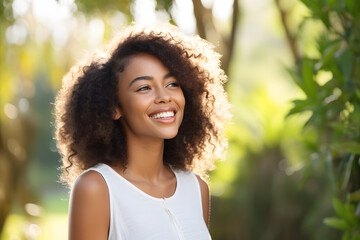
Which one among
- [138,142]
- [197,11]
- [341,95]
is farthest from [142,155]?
[197,11]

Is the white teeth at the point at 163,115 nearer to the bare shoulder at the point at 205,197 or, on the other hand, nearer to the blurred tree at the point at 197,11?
the bare shoulder at the point at 205,197

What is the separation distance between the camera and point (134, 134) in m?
2.60

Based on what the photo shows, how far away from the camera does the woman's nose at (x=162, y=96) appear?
2.48 meters

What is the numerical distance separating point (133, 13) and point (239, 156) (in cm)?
430

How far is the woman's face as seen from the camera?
248 centimetres

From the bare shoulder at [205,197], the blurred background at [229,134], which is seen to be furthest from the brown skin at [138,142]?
the blurred background at [229,134]

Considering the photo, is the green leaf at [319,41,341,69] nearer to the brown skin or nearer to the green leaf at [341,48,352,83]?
the green leaf at [341,48,352,83]

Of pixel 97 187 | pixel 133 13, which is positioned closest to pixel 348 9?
pixel 97 187

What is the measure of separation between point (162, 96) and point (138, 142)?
27 cm

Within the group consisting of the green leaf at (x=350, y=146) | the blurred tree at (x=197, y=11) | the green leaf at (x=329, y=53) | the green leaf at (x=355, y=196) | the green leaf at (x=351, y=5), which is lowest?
the green leaf at (x=355, y=196)

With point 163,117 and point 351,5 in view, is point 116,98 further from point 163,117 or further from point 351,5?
point 351,5

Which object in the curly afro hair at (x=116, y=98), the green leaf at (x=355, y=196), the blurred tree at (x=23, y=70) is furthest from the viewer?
the blurred tree at (x=23, y=70)

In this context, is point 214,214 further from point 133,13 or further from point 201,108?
point 201,108

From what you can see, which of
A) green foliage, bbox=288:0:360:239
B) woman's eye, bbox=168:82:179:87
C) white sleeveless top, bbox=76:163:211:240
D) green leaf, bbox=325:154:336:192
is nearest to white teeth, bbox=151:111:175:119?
woman's eye, bbox=168:82:179:87
